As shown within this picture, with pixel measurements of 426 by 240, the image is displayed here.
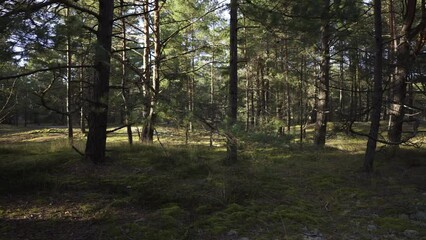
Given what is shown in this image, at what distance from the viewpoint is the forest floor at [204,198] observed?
4691mm

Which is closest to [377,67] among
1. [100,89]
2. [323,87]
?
[323,87]

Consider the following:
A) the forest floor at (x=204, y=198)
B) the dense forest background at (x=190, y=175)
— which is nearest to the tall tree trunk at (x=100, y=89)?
the dense forest background at (x=190, y=175)

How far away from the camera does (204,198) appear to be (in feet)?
19.9

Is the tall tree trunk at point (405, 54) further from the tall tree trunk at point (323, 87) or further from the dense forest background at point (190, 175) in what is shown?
the tall tree trunk at point (323, 87)

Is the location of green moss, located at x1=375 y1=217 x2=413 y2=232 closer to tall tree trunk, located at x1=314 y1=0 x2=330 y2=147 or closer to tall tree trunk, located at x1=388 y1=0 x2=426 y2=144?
tall tree trunk, located at x1=388 y1=0 x2=426 y2=144

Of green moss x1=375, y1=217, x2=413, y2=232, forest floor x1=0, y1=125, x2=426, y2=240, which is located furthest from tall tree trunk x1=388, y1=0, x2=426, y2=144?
green moss x1=375, y1=217, x2=413, y2=232

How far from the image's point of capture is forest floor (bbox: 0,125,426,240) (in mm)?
4691

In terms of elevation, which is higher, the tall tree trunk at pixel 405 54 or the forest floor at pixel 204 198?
the tall tree trunk at pixel 405 54

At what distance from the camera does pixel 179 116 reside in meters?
5.48

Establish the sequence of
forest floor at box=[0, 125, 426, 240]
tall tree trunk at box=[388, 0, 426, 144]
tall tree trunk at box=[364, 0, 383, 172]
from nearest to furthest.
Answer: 1. forest floor at box=[0, 125, 426, 240]
2. tall tree trunk at box=[364, 0, 383, 172]
3. tall tree trunk at box=[388, 0, 426, 144]

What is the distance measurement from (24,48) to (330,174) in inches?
293

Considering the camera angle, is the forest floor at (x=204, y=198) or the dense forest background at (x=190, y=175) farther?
the dense forest background at (x=190, y=175)

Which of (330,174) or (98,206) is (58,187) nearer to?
(98,206)

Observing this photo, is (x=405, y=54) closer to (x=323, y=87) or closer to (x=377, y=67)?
(x=377, y=67)
